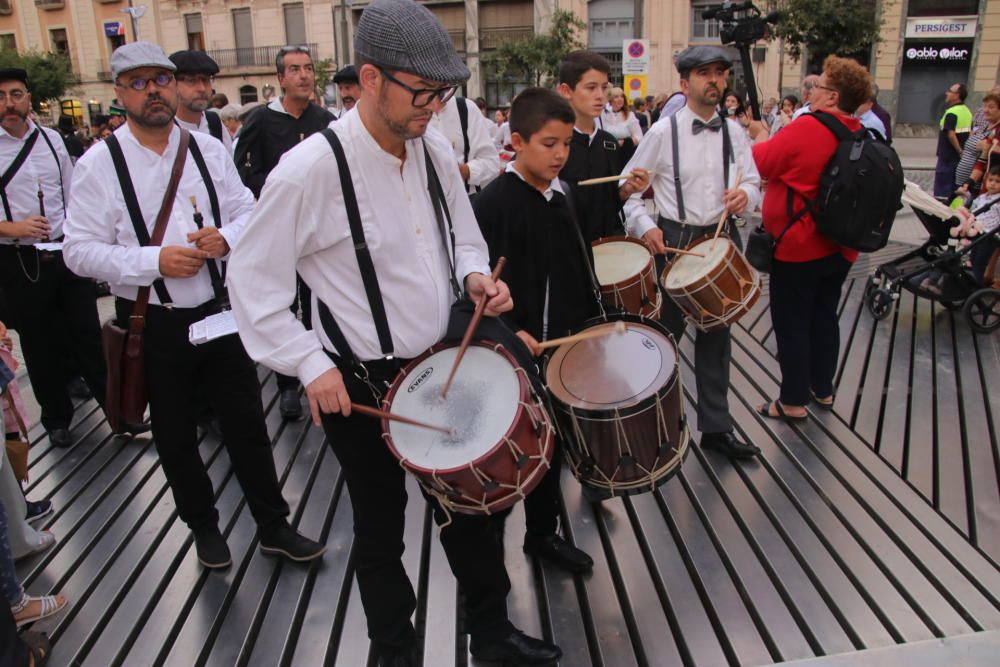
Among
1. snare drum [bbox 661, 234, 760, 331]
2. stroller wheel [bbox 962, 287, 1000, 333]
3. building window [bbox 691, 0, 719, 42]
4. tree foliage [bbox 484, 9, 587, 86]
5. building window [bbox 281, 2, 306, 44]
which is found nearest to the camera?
snare drum [bbox 661, 234, 760, 331]

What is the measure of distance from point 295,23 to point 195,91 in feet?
114

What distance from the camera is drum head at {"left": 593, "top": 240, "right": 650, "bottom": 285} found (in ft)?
11.1

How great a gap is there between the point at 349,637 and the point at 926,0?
29551 mm

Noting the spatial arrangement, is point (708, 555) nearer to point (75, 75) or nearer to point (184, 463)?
point (184, 463)

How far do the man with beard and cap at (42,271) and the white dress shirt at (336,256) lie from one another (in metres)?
2.52

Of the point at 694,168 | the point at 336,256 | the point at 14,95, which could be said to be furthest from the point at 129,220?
the point at 694,168

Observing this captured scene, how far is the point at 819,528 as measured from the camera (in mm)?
3154

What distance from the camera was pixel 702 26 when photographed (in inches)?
1196

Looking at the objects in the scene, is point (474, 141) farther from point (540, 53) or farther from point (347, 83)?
point (540, 53)

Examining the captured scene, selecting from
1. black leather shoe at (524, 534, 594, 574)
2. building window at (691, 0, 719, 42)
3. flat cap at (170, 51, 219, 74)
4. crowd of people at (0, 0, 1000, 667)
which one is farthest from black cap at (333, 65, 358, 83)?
building window at (691, 0, 719, 42)

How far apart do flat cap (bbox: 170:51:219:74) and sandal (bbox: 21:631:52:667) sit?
126 inches

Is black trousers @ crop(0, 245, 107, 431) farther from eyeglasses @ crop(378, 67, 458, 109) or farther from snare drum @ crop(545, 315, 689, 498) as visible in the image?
snare drum @ crop(545, 315, 689, 498)

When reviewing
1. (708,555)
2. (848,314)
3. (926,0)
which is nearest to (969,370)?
(848,314)

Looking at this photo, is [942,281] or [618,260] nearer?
[618,260]
